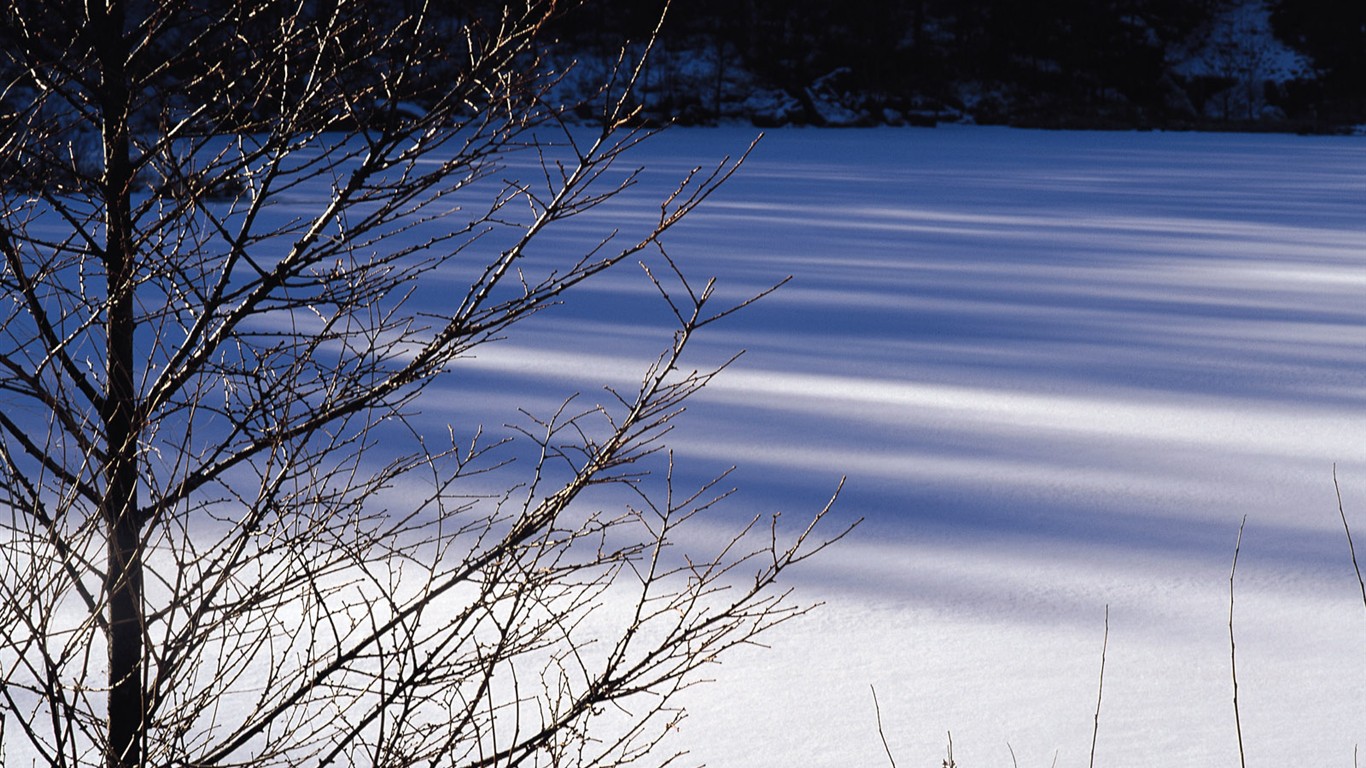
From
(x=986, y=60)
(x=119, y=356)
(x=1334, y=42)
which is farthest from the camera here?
(x=986, y=60)

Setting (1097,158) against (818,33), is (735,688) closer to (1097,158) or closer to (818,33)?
(1097,158)

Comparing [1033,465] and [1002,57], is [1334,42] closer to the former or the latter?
[1002,57]

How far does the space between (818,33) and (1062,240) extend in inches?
662

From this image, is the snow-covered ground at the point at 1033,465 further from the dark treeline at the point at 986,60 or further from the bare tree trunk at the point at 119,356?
the dark treeline at the point at 986,60

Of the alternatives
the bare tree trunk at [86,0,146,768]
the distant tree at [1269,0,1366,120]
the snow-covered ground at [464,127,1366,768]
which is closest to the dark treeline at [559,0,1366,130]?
the distant tree at [1269,0,1366,120]

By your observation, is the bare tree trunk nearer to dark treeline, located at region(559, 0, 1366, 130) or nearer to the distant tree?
dark treeline, located at region(559, 0, 1366, 130)

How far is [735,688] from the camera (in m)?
3.02

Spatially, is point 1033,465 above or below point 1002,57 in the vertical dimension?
below

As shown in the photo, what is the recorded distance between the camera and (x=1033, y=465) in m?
4.64

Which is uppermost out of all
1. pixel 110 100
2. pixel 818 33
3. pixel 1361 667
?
pixel 818 33

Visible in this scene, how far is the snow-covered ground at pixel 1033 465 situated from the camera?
2.93 metres

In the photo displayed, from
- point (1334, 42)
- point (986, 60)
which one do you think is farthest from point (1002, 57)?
point (1334, 42)

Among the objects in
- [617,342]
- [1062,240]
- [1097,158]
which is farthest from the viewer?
[1097,158]

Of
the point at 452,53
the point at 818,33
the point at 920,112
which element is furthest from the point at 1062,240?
the point at 818,33
